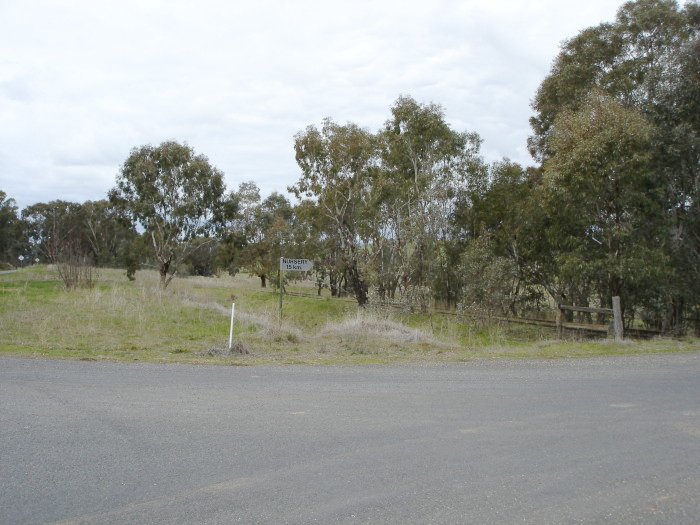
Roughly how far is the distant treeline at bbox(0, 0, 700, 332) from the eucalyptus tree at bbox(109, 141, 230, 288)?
0.10 m

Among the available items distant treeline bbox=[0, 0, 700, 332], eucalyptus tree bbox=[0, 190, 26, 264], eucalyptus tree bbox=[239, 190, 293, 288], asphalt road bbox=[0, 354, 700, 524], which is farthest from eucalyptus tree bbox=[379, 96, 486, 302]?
eucalyptus tree bbox=[0, 190, 26, 264]

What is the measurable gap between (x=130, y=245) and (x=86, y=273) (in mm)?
14615

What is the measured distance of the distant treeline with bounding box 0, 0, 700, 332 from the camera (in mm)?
21781

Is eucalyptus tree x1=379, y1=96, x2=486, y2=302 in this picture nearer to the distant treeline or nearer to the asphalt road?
the distant treeline

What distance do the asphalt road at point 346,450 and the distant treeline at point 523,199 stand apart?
41.0ft

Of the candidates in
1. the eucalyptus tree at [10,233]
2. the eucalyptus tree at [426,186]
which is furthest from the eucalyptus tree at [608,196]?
the eucalyptus tree at [10,233]

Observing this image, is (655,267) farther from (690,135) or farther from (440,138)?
(440,138)

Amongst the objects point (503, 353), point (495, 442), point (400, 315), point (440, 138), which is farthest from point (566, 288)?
point (495, 442)

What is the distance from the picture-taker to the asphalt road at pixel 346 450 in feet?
16.2

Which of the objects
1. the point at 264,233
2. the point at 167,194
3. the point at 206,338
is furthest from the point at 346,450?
the point at 264,233

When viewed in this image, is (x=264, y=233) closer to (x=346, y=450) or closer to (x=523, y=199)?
(x=523, y=199)

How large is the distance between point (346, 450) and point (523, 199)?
24.7 meters

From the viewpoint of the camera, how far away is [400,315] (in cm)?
2928

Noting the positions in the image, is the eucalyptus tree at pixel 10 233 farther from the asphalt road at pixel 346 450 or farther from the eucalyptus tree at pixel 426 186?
the asphalt road at pixel 346 450
